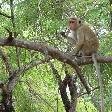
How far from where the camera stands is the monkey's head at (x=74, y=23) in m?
6.95

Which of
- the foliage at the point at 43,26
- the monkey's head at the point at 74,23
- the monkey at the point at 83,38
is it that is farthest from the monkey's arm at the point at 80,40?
the foliage at the point at 43,26

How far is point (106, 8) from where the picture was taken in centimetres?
631

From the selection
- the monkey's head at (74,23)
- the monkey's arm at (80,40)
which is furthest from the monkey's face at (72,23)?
the monkey's arm at (80,40)

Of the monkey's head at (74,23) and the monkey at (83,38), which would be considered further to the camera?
the monkey's head at (74,23)

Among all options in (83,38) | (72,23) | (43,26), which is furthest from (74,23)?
(43,26)

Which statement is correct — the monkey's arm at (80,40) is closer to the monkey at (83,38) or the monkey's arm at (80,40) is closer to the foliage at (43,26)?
the monkey at (83,38)

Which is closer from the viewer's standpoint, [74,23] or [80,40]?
[80,40]

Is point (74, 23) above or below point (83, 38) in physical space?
above

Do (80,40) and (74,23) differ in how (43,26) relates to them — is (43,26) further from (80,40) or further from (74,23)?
(80,40)

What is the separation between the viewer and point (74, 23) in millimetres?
7012

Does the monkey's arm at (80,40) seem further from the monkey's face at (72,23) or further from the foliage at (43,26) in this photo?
the foliage at (43,26)

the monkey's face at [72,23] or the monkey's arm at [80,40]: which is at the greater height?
the monkey's face at [72,23]

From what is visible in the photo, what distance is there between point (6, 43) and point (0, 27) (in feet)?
10.5

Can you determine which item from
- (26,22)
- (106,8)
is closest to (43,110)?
(26,22)
